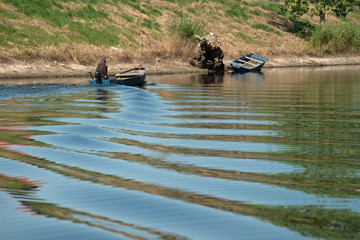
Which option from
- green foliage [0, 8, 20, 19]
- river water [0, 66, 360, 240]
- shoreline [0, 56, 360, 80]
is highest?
green foliage [0, 8, 20, 19]

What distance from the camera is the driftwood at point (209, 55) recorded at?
4503cm

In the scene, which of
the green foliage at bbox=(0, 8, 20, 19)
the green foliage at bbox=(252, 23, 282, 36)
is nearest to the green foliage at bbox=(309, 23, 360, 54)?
Result: the green foliage at bbox=(252, 23, 282, 36)

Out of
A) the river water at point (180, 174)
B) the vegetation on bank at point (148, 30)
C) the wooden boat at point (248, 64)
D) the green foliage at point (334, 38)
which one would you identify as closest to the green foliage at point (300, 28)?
the vegetation on bank at point (148, 30)

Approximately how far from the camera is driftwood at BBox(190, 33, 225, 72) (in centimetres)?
4503

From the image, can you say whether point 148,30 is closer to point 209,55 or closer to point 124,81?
point 209,55

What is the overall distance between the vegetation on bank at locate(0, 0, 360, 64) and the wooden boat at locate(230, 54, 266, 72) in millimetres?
3611

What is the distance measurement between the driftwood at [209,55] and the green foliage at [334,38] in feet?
53.8

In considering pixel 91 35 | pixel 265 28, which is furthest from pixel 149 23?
pixel 265 28

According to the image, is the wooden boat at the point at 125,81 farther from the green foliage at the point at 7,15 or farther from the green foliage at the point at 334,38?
the green foliage at the point at 334,38

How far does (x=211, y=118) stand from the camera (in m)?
16.1

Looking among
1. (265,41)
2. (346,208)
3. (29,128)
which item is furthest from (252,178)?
(265,41)

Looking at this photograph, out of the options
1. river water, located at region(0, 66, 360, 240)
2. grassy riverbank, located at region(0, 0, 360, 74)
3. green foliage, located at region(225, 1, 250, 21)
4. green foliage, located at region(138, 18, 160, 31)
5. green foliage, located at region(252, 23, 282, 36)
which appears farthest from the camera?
green foliage, located at region(225, 1, 250, 21)

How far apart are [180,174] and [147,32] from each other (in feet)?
139

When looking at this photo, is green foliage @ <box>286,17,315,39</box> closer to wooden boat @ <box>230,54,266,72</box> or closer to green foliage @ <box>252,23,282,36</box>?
green foliage @ <box>252,23,282,36</box>
